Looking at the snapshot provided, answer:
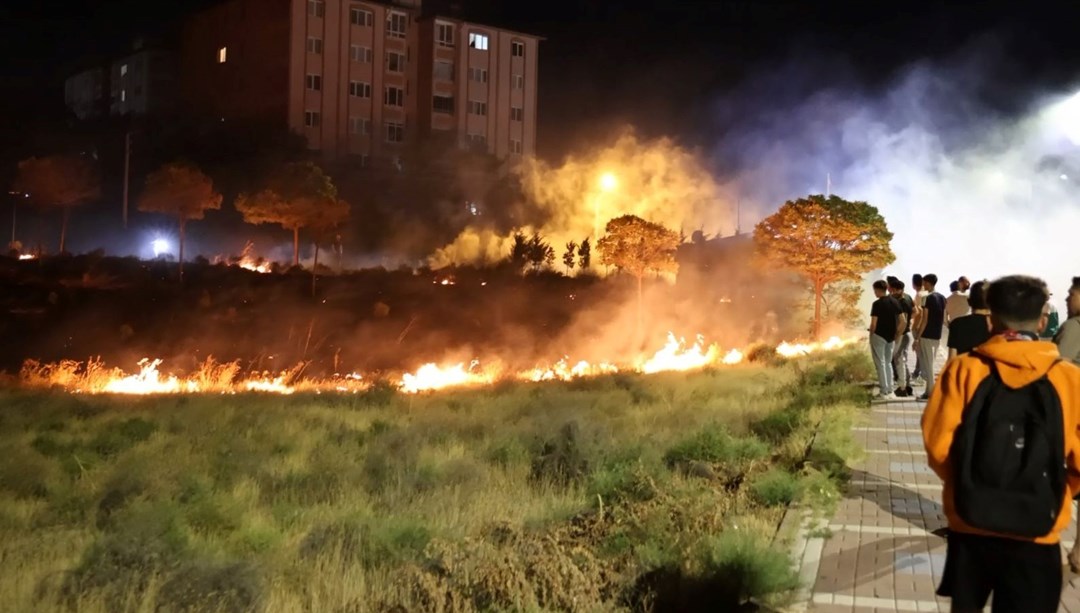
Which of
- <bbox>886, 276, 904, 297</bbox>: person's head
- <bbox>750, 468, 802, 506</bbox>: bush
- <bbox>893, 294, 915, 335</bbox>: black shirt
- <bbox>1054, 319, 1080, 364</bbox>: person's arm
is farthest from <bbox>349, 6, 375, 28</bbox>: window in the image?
<bbox>1054, 319, 1080, 364</bbox>: person's arm

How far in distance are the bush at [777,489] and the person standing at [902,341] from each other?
24.0 feet

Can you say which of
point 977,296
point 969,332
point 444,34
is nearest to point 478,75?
point 444,34

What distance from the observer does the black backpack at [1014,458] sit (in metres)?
3.27

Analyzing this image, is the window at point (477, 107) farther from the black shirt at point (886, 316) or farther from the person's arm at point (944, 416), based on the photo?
the person's arm at point (944, 416)

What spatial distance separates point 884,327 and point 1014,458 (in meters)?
11.7

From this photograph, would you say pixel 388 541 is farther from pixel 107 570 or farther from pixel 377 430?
pixel 377 430

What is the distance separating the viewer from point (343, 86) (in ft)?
194

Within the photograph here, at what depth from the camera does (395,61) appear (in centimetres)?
6253

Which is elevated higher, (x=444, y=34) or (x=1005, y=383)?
(x=444, y=34)

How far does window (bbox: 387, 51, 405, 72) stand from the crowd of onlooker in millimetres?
61448

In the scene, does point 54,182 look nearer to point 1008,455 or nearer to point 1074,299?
point 1074,299

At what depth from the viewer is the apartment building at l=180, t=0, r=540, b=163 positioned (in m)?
57.2

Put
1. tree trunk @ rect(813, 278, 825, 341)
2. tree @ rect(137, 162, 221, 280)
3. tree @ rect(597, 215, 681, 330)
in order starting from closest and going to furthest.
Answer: tree trunk @ rect(813, 278, 825, 341) < tree @ rect(597, 215, 681, 330) < tree @ rect(137, 162, 221, 280)

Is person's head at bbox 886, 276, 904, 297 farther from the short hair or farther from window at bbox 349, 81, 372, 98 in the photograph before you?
window at bbox 349, 81, 372, 98
